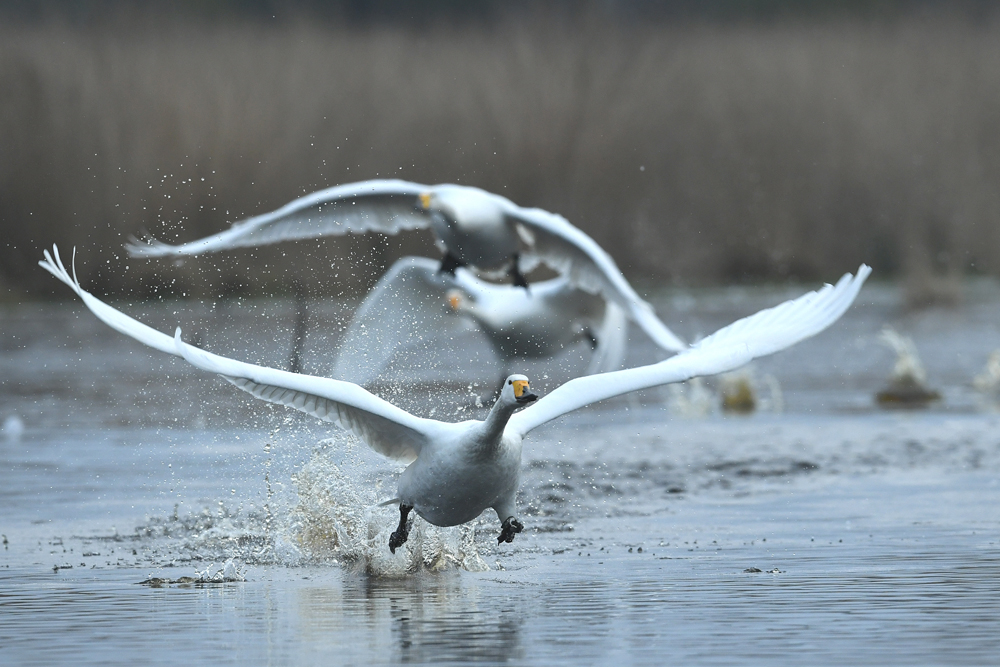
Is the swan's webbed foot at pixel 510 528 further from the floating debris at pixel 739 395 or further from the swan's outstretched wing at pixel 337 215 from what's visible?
the floating debris at pixel 739 395

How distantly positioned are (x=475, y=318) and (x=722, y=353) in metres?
6.85

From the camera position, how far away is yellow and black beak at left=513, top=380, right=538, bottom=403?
935 centimetres

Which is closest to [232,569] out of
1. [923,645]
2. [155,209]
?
[923,645]

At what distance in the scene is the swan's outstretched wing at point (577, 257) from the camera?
14320 millimetres

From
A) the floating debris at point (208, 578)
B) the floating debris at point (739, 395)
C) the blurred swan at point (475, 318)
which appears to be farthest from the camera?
the floating debris at point (739, 395)

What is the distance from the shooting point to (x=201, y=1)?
126 feet

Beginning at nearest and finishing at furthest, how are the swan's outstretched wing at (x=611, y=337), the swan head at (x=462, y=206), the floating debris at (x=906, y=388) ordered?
the swan head at (x=462, y=206) → the swan's outstretched wing at (x=611, y=337) → the floating debris at (x=906, y=388)

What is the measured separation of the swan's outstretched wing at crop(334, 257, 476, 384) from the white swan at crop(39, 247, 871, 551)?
14.0ft

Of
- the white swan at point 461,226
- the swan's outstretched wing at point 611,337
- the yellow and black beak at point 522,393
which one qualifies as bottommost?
the yellow and black beak at point 522,393

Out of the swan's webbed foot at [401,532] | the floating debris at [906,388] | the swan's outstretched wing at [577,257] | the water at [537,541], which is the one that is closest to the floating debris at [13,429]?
the water at [537,541]

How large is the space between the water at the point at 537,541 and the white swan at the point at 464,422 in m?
0.45

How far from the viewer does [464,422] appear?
33.1ft

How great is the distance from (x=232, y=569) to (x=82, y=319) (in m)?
18.9

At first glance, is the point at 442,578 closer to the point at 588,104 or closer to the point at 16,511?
A: the point at 16,511
